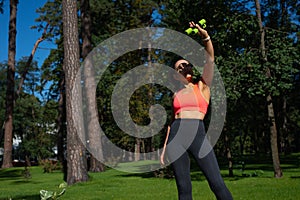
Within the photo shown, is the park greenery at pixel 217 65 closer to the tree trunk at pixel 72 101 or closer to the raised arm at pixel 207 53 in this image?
the tree trunk at pixel 72 101

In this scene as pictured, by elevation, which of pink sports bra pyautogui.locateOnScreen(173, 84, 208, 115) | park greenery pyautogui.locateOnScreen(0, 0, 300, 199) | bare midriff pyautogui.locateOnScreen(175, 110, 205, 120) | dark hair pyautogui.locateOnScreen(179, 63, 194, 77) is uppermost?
park greenery pyautogui.locateOnScreen(0, 0, 300, 199)

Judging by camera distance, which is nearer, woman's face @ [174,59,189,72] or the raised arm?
the raised arm

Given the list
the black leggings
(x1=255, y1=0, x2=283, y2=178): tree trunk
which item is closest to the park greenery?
(x1=255, y1=0, x2=283, y2=178): tree trunk

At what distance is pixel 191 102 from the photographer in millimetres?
3947

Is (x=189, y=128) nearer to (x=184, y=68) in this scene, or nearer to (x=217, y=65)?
(x=184, y=68)

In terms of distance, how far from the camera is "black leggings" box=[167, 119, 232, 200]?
12.2 ft

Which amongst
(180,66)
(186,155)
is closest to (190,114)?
(186,155)

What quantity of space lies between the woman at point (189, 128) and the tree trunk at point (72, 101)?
933 centimetres

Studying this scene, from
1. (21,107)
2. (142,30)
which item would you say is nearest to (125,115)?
(142,30)

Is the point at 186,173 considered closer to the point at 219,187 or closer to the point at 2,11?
the point at 219,187

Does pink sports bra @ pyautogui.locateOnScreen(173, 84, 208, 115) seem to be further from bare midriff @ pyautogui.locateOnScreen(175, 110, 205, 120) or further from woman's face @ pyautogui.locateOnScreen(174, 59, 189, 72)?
woman's face @ pyautogui.locateOnScreen(174, 59, 189, 72)

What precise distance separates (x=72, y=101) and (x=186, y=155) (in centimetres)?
961

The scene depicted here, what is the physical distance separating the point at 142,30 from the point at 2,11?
9.12 m

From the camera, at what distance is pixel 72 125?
42.5 feet
